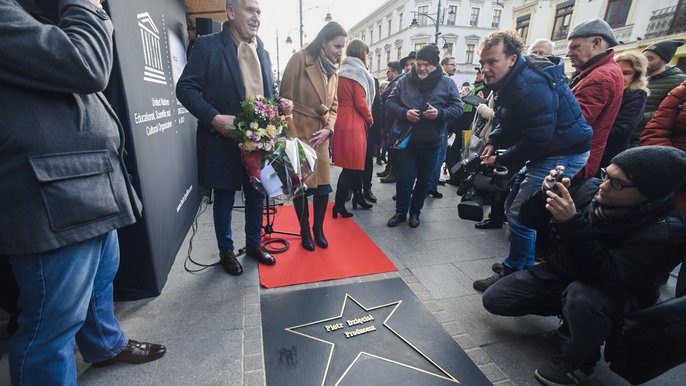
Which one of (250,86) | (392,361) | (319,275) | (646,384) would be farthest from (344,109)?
(646,384)

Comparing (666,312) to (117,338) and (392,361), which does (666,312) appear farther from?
(117,338)

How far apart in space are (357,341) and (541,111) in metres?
1.99

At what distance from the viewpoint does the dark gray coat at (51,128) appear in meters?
1.03

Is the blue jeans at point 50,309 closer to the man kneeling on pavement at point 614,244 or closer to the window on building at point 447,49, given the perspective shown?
the man kneeling on pavement at point 614,244

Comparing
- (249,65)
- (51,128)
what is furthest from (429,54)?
(51,128)

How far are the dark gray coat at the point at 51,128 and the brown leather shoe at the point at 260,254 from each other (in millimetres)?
1744

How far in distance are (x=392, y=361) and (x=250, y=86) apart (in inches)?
87.4

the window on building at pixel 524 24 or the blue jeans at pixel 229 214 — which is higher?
the window on building at pixel 524 24

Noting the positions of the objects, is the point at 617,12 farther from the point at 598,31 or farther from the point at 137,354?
the point at 137,354

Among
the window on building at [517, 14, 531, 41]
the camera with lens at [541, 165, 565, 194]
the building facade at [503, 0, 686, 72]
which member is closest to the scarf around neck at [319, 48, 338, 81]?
the camera with lens at [541, 165, 565, 194]

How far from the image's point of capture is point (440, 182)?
604 cm

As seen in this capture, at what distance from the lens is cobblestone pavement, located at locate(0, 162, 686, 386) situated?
180 cm

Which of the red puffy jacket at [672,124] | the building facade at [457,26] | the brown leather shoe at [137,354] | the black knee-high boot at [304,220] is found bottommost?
the brown leather shoe at [137,354]

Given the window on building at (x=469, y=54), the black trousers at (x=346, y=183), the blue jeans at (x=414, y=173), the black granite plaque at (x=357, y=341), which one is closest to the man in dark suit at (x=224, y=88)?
the black granite plaque at (x=357, y=341)
